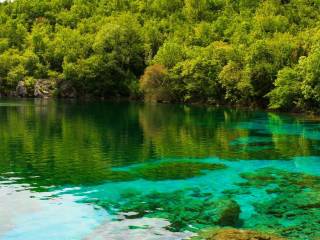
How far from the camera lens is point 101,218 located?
24.7m

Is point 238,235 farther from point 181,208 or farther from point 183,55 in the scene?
point 183,55

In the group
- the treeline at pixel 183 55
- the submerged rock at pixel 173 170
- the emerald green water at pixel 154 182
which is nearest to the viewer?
the emerald green water at pixel 154 182

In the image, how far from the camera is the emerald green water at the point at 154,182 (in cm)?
2366

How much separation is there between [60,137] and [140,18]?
14409 centimetres

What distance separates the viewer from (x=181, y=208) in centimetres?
2650

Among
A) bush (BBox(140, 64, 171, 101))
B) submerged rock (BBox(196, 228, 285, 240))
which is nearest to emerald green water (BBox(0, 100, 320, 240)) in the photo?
submerged rock (BBox(196, 228, 285, 240))

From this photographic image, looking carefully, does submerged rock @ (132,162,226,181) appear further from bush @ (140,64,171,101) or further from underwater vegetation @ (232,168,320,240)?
bush @ (140,64,171,101)

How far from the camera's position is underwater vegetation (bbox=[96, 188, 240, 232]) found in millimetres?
23969

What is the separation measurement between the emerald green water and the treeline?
3390cm

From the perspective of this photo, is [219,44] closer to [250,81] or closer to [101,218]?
[250,81]

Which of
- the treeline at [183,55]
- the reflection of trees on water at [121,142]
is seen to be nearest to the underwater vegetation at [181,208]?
the reflection of trees on water at [121,142]

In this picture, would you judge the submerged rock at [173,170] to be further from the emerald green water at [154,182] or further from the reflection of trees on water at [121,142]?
the reflection of trees on water at [121,142]

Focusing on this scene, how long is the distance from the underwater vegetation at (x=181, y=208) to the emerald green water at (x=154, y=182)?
0.16 feet

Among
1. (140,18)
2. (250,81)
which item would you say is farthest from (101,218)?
(140,18)
